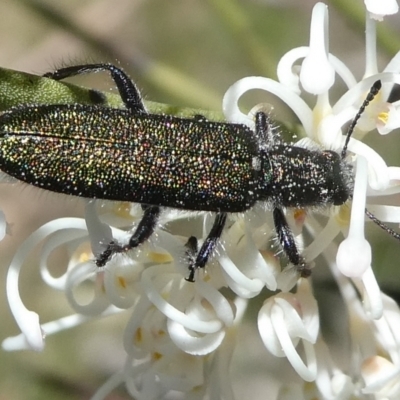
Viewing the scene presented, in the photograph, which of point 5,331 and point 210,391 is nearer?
point 210,391

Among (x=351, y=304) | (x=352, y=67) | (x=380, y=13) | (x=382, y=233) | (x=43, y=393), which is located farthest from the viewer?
(x=352, y=67)

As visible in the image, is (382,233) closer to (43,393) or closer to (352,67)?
(352,67)

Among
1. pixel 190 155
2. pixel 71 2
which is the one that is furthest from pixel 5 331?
pixel 190 155

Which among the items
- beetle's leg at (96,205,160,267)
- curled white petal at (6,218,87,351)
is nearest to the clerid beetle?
beetle's leg at (96,205,160,267)

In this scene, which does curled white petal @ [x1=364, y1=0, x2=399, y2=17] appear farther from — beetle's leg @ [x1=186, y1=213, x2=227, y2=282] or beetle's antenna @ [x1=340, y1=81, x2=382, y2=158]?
beetle's leg @ [x1=186, y1=213, x2=227, y2=282]

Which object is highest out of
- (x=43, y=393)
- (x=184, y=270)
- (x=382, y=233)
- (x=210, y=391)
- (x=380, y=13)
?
(x=380, y=13)

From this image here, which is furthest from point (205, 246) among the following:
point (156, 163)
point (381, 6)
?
point (381, 6)

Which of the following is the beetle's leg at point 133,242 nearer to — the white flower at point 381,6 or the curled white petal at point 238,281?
the curled white petal at point 238,281

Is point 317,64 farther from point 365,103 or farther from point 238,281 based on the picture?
point 238,281
